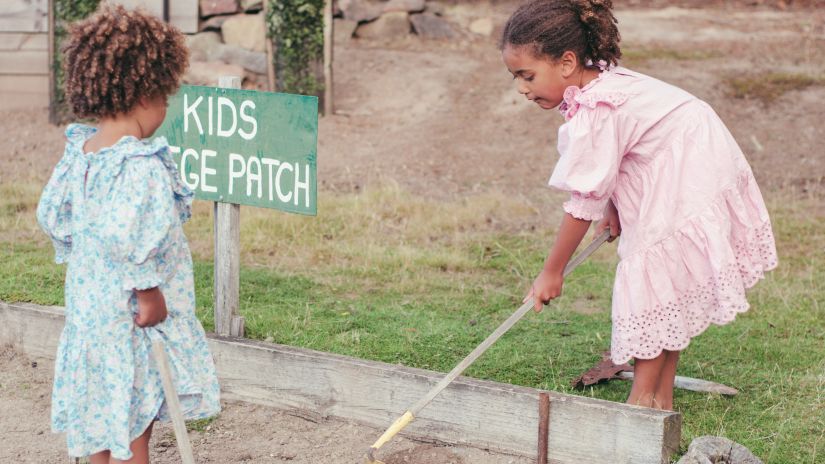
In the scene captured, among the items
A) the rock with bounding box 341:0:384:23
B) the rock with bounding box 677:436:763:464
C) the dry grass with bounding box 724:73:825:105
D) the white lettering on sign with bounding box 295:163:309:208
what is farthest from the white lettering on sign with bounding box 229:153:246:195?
the rock with bounding box 341:0:384:23

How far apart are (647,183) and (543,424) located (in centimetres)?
87

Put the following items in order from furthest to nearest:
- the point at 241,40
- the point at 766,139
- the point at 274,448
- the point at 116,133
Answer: the point at 241,40 < the point at 766,139 < the point at 274,448 < the point at 116,133

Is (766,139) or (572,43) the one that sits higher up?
(572,43)

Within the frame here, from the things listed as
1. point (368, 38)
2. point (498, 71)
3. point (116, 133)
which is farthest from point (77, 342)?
point (368, 38)

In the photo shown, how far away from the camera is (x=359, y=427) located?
13.0 ft

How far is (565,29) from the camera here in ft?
11.7

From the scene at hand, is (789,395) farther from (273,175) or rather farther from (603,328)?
(273,175)

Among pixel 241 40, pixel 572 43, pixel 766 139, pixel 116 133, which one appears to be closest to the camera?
pixel 116 133

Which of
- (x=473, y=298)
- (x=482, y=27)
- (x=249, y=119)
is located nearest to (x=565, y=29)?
(x=249, y=119)

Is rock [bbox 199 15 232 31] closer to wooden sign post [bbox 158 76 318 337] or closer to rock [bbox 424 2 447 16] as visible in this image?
rock [bbox 424 2 447 16]

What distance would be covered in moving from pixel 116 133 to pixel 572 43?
1.50 metres

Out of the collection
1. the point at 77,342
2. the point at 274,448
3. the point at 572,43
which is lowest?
the point at 274,448

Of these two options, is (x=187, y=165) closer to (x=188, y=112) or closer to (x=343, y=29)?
(x=188, y=112)

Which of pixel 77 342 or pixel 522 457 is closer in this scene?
pixel 77 342
